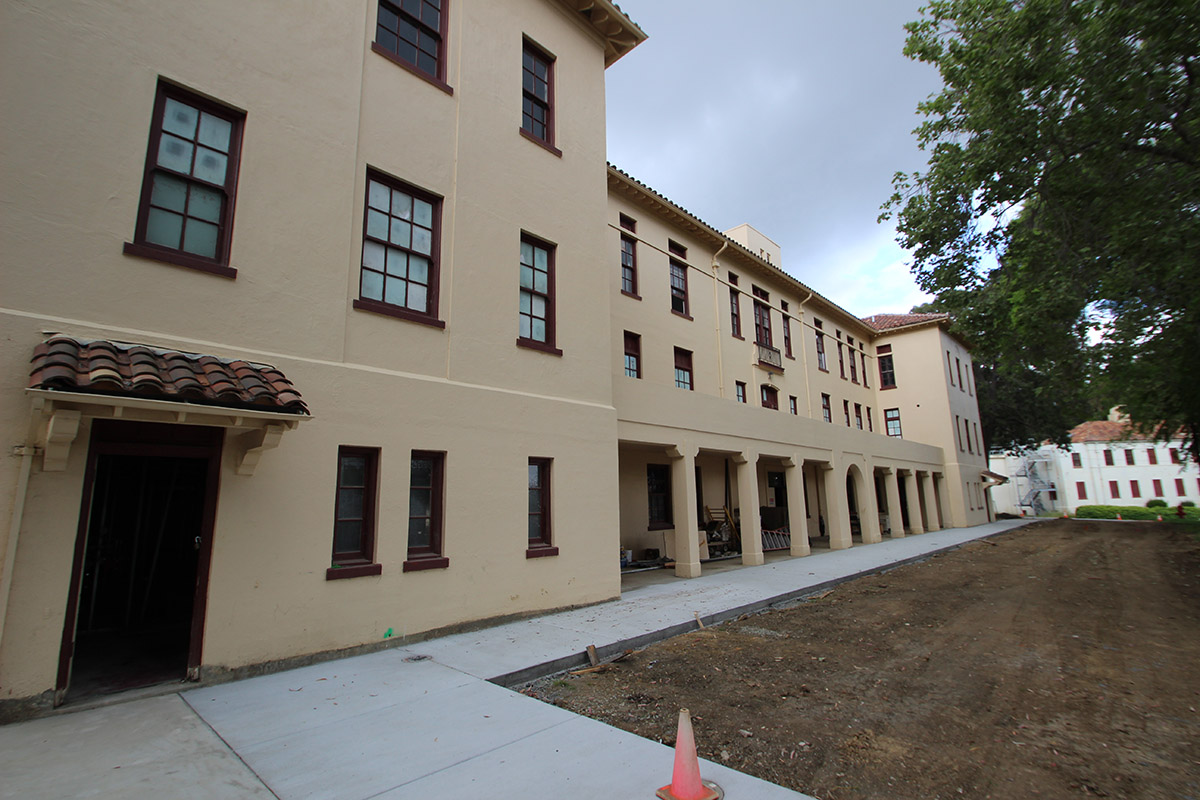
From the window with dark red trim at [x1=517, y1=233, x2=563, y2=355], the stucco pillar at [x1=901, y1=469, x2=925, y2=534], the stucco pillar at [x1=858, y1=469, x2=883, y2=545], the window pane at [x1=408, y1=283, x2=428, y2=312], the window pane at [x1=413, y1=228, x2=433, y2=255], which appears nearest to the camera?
the window pane at [x1=408, y1=283, x2=428, y2=312]

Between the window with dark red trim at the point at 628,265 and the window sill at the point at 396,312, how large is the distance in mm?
9120

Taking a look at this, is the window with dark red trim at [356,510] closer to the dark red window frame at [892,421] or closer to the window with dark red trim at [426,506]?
the window with dark red trim at [426,506]

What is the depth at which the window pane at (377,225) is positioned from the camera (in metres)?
7.76

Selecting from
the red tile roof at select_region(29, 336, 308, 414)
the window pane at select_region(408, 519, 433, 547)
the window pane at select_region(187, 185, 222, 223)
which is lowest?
the window pane at select_region(408, 519, 433, 547)

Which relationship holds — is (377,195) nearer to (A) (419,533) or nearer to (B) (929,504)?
(A) (419,533)

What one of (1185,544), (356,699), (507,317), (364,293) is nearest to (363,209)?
(364,293)

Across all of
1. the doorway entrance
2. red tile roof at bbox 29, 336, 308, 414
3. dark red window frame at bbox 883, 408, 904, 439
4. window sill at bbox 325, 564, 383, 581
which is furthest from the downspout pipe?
dark red window frame at bbox 883, 408, 904, 439

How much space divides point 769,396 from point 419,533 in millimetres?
16833

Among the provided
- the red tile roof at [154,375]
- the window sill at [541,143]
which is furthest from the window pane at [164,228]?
the window sill at [541,143]

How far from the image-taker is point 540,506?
9.35 m

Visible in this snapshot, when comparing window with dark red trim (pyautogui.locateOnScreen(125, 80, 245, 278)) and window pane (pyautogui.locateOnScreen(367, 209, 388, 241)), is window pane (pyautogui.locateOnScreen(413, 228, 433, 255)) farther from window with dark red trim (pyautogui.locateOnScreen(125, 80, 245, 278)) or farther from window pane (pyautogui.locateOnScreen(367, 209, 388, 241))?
window with dark red trim (pyautogui.locateOnScreen(125, 80, 245, 278))

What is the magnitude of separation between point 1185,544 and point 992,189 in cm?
2104

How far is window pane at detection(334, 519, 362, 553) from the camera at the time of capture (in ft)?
22.9

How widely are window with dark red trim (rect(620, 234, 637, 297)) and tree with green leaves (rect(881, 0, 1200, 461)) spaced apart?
6.77 m
